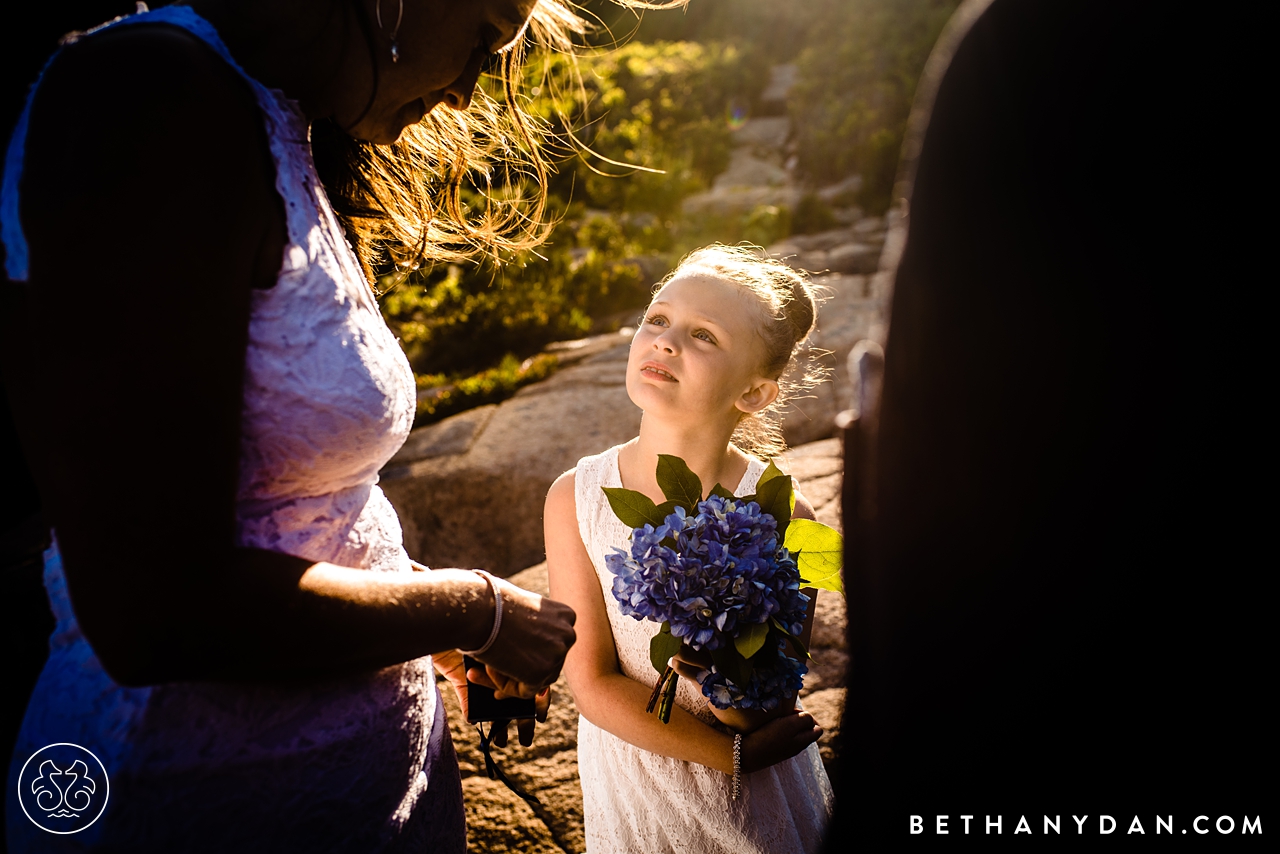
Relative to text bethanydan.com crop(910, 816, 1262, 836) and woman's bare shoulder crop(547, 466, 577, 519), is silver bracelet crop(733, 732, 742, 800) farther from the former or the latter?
text bethanydan.com crop(910, 816, 1262, 836)

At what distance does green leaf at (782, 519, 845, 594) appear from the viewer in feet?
5.34

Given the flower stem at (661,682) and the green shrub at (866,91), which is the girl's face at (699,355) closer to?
the flower stem at (661,682)

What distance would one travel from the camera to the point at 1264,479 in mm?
693

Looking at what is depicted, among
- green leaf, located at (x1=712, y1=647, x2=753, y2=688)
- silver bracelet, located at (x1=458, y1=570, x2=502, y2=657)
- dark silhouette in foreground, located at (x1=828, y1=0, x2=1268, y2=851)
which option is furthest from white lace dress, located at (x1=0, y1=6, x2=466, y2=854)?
dark silhouette in foreground, located at (x1=828, y1=0, x2=1268, y2=851)

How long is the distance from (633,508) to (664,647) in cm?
31

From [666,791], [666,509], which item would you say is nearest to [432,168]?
[666,509]

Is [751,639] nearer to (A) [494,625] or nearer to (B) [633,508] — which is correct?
(B) [633,508]

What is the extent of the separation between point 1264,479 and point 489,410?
20.8 ft

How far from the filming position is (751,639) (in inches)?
56.1

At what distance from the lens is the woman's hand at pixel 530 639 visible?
116 centimetres

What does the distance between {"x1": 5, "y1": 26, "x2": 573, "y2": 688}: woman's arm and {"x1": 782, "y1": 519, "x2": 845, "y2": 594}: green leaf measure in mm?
1023

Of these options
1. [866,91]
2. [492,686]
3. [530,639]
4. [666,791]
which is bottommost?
[666,791]

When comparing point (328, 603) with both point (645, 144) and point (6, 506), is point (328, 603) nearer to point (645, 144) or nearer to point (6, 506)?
point (6, 506)
